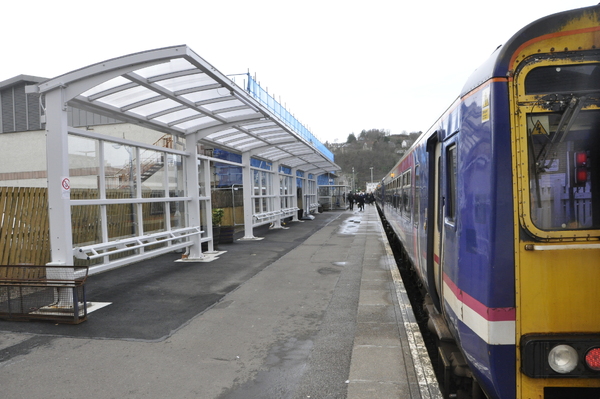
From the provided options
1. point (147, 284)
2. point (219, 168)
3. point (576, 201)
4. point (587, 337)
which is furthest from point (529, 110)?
→ point (219, 168)

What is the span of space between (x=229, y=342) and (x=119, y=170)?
4821mm

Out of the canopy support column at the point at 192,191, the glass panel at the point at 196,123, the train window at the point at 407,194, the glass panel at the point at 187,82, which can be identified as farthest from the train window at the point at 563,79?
the canopy support column at the point at 192,191

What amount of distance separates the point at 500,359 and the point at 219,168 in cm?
2711

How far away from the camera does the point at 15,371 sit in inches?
174

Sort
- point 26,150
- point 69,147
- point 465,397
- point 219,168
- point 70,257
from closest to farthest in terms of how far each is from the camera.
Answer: point 465,397 < point 70,257 < point 69,147 < point 26,150 < point 219,168

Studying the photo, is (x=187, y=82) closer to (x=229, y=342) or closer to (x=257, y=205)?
(x=229, y=342)

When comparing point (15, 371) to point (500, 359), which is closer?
point (500, 359)

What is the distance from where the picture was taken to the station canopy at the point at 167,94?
22.0 feet

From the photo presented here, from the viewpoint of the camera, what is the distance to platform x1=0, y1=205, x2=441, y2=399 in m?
4.06

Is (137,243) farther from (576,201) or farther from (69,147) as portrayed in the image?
(576,201)

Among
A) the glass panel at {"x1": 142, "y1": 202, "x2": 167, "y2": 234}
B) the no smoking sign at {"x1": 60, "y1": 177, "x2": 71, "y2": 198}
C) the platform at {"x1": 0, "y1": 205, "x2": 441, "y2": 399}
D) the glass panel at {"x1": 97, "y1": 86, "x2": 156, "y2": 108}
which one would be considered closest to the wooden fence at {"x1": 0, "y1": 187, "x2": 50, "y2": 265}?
the platform at {"x1": 0, "y1": 205, "x2": 441, "y2": 399}

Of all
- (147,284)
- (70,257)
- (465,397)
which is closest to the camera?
(465,397)

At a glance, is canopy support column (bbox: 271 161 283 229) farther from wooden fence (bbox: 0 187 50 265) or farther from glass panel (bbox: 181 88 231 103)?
wooden fence (bbox: 0 187 50 265)

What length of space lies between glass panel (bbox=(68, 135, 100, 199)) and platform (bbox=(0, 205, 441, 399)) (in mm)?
1855
